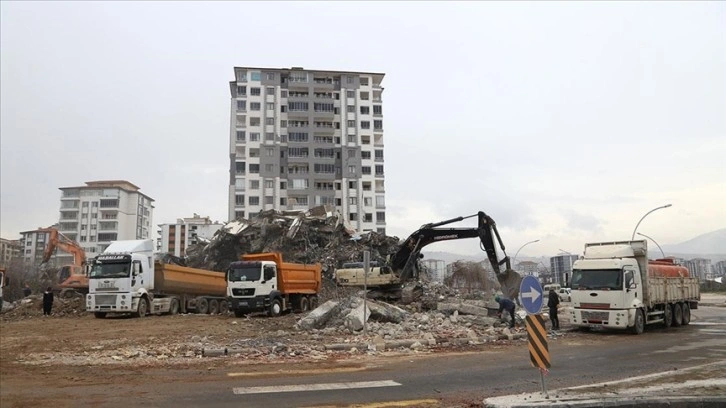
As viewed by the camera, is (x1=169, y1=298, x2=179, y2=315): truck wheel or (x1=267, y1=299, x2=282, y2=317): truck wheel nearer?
(x1=267, y1=299, x2=282, y2=317): truck wheel

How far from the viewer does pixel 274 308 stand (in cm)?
2512

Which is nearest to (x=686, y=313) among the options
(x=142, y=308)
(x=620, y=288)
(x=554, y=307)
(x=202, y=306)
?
(x=554, y=307)

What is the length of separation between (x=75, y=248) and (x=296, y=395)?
37492mm

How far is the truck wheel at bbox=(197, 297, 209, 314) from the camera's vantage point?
28.8 m

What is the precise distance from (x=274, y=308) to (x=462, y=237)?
37.0ft

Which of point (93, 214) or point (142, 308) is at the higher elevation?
point (93, 214)

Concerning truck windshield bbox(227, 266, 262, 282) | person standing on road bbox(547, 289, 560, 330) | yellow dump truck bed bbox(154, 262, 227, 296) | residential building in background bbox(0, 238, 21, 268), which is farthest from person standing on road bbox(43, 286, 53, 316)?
residential building in background bbox(0, 238, 21, 268)

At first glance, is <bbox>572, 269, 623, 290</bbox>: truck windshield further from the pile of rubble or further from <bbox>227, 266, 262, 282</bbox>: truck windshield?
the pile of rubble

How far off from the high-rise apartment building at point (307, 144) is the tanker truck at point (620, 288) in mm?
61913

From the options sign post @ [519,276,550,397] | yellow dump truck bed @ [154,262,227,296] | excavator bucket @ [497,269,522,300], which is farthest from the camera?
yellow dump truck bed @ [154,262,227,296]

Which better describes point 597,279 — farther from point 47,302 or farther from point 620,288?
point 47,302

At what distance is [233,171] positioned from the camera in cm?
8456

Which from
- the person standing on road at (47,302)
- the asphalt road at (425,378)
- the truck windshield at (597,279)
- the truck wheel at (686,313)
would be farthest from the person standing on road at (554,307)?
the person standing on road at (47,302)

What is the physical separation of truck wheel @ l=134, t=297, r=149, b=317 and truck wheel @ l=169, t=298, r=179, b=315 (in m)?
1.53
